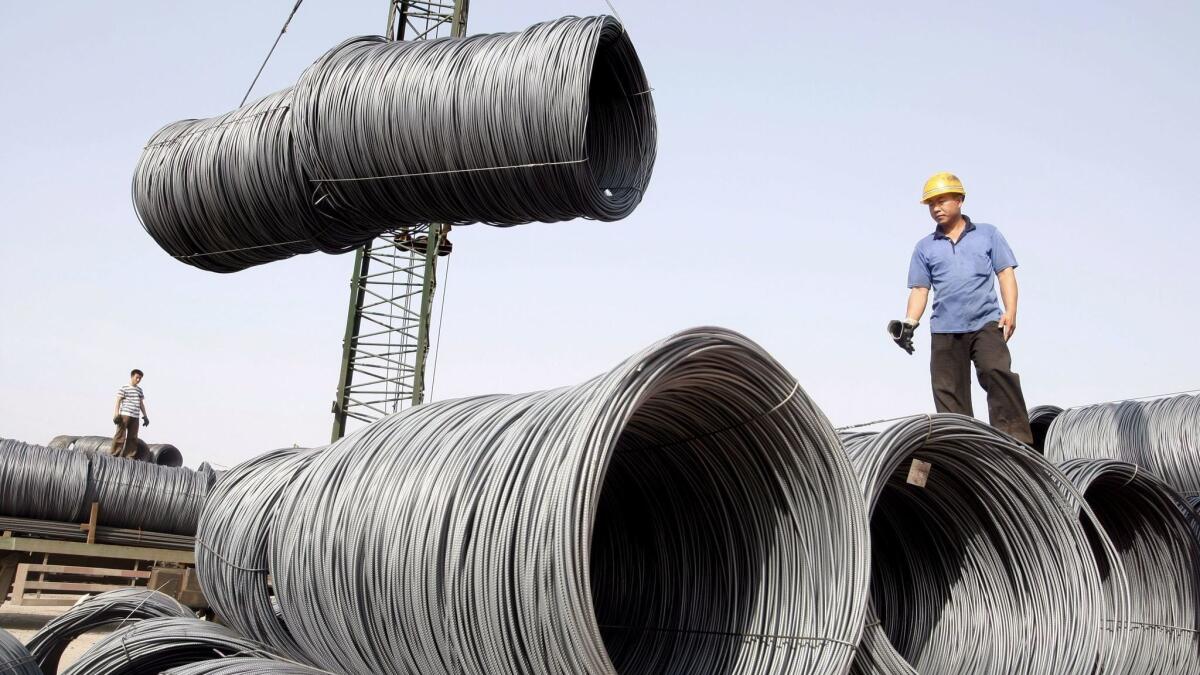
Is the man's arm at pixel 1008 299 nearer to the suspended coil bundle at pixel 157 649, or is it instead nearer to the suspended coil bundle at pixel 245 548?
the suspended coil bundle at pixel 245 548

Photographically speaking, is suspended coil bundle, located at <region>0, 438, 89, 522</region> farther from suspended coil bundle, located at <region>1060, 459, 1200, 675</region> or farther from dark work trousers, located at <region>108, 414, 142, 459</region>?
suspended coil bundle, located at <region>1060, 459, 1200, 675</region>

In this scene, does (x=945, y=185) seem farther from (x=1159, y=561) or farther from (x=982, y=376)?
(x=1159, y=561)

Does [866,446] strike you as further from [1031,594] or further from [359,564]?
[359,564]

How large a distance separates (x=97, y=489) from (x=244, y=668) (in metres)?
7.45

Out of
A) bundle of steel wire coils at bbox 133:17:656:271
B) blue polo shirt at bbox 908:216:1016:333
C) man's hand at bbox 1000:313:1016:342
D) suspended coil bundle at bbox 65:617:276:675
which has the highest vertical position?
bundle of steel wire coils at bbox 133:17:656:271

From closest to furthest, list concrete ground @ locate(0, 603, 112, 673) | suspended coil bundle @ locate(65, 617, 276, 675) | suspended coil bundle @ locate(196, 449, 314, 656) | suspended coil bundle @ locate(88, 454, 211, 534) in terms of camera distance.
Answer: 1. suspended coil bundle @ locate(65, 617, 276, 675)
2. suspended coil bundle @ locate(196, 449, 314, 656)
3. concrete ground @ locate(0, 603, 112, 673)
4. suspended coil bundle @ locate(88, 454, 211, 534)

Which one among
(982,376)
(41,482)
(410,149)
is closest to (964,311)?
(982,376)

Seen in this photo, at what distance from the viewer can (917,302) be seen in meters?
5.07

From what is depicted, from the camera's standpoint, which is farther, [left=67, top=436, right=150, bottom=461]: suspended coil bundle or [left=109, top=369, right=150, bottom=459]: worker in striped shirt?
[left=67, top=436, right=150, bottom=461]: suspended coil bundle

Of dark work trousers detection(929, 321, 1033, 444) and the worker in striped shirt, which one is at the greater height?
dark work trousers detection(929, 321, 1033, 444)

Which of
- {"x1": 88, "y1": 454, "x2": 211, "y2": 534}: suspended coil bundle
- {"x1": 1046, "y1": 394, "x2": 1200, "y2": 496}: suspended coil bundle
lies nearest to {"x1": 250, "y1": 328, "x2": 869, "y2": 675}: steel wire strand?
{"x1": 1046, "y1": 394, "x2": 1200, "y2": 496}: suspended coil bundle

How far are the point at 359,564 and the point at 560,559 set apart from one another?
85 centimetres

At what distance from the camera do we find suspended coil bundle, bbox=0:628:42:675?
4020mm

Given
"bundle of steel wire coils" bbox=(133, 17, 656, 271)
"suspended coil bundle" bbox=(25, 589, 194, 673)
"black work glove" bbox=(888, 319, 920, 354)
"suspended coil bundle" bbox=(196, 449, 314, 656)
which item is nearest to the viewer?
"suspended coil bundle" bbox=(196, 449, 314, 656)
